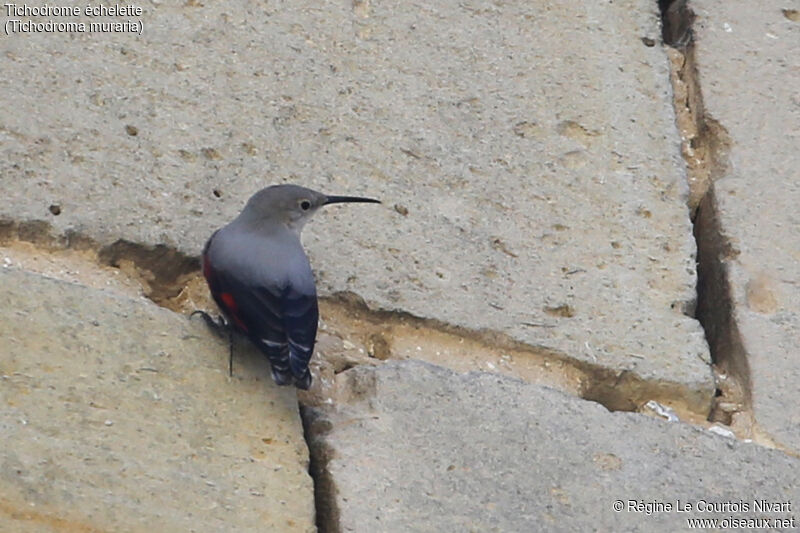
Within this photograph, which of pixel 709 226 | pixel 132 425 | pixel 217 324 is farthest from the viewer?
pixel 709 226

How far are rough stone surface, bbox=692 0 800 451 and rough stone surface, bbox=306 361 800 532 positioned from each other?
0.68 ft

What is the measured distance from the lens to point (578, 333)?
3.56m

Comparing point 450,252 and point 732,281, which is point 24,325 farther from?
point 732,281

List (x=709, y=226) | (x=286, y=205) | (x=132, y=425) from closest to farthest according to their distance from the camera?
(x=132, y=425)
(x=286, y=205)
(x=709, y=226)

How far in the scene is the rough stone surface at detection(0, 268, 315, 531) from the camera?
2891 millimetres

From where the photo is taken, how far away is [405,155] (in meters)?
3.76

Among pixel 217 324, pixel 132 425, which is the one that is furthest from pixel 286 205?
pixel 132 425

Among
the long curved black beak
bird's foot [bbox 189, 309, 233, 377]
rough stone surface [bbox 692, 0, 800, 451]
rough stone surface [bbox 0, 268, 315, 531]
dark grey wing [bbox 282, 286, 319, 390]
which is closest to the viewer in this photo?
rough stone surface [bbox 0, 268, 315, 531]

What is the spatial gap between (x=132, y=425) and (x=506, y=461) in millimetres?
719

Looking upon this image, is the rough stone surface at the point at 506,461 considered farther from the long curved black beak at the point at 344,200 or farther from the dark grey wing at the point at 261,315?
the long curved black beak at the point at 344,200

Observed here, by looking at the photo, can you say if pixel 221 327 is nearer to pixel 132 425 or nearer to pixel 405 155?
pixel 132 425

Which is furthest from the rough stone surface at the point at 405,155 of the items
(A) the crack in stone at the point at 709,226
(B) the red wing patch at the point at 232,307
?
(B) the red wing patch at the point at 232,307

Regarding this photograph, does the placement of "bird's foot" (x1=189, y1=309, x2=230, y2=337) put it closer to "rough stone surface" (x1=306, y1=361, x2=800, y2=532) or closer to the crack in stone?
"rough stone surface" (x1=306, y1=361, x2=800, y2=532)

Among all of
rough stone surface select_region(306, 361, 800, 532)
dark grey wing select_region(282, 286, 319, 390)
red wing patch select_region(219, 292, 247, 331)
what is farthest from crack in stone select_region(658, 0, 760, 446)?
red wing patch select_region(219, 292, 247, 331)
